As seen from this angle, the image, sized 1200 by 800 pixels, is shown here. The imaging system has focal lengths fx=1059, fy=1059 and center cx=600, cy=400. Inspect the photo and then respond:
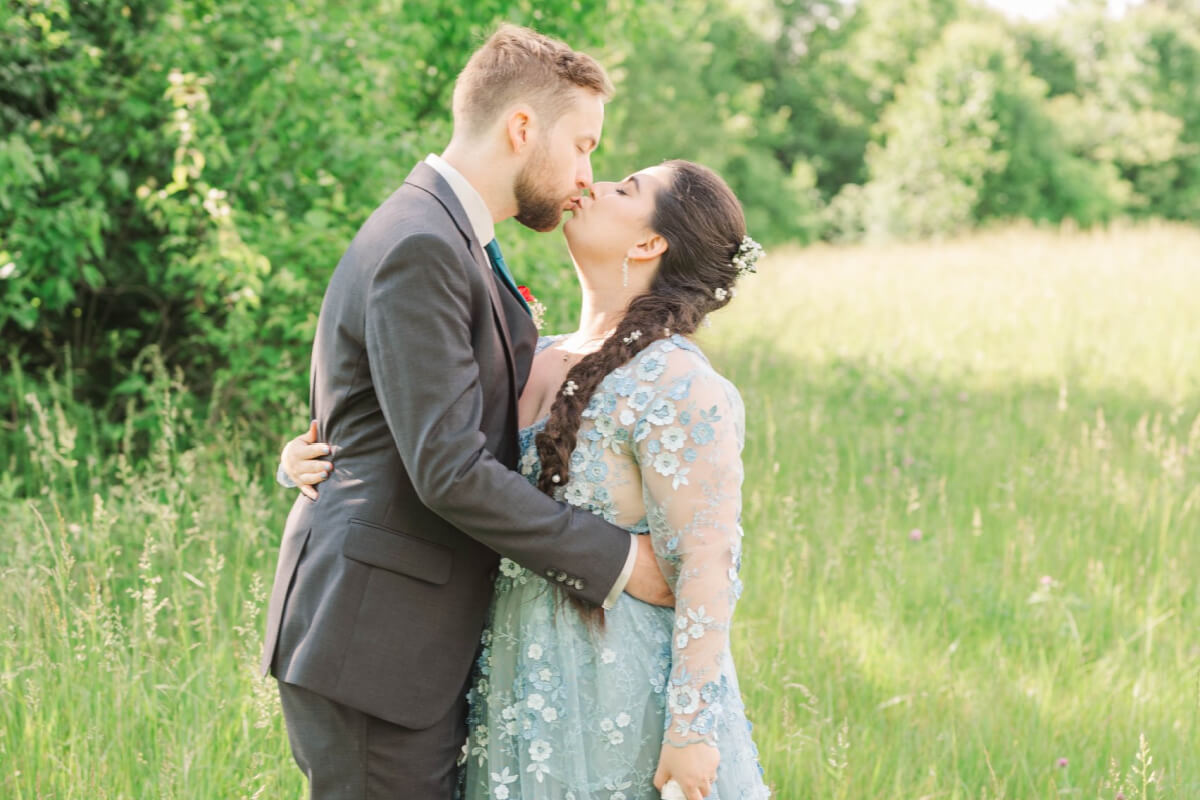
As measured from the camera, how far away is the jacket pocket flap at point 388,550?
2096mm

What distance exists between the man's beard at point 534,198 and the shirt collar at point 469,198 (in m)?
0.10

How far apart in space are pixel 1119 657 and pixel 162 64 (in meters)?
5.09

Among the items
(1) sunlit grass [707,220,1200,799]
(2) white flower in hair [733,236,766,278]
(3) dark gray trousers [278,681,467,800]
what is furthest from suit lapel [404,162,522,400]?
(1) sunlit grass [707,220,1200,799]

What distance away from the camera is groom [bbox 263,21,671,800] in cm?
200

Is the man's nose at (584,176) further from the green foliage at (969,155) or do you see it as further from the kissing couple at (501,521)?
the green foliage at (969,155)

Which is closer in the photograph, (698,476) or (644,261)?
(698,476)

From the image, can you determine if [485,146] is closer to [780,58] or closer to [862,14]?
[780,58]

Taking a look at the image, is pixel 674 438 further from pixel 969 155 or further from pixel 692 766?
pixel 969 155

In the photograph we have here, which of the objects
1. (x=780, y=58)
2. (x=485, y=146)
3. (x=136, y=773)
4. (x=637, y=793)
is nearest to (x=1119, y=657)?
(x=637, y=793)

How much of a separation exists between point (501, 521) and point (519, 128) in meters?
0.88

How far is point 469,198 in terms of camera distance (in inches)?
89.9

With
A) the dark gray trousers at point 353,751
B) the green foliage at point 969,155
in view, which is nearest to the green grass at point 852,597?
the dark gray trousers at point 353,751

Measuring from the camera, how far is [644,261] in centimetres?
250

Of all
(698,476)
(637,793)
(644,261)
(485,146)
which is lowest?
(637,793)
